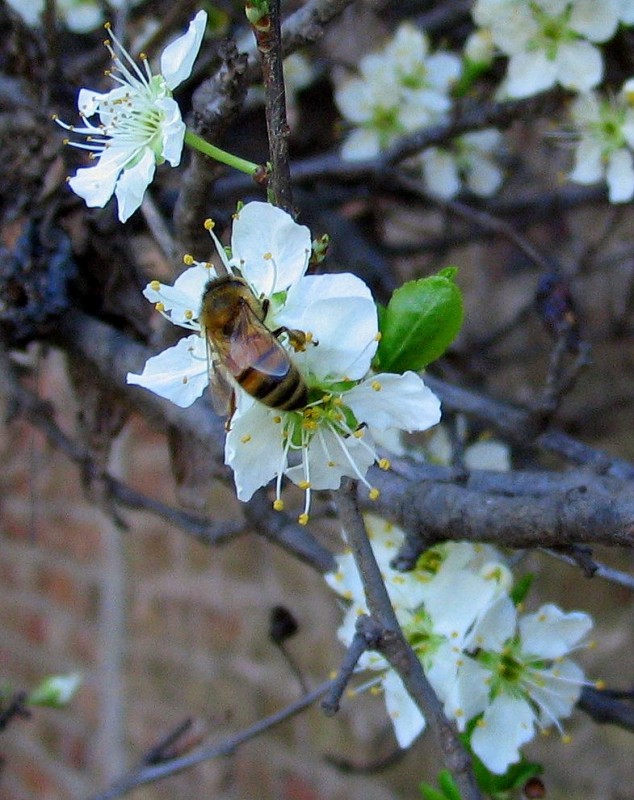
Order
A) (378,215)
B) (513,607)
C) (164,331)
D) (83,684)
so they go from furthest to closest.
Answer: (83,684) → (378,215) → (164,331) → (513,607)

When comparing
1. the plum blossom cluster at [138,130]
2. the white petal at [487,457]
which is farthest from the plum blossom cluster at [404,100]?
the plum blossom cluster at [138,130]

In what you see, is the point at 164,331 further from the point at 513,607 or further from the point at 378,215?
the point at 378,215

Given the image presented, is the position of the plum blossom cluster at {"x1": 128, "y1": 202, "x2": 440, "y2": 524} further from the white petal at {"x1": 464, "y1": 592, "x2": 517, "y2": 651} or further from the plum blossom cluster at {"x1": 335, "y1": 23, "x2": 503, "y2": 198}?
the plum blossom cluster at {"x1": 335, "y1": 23, "x2": 503, "y2": 198}

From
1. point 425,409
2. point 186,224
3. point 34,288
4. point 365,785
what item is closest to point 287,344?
point 425,409

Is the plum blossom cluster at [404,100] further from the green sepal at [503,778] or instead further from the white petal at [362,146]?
the green sepal at [503,778]

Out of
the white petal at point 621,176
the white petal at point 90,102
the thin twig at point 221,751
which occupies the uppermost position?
the white petal at point 90,102

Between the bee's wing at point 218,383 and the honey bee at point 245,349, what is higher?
the honey bee at point 245,349
